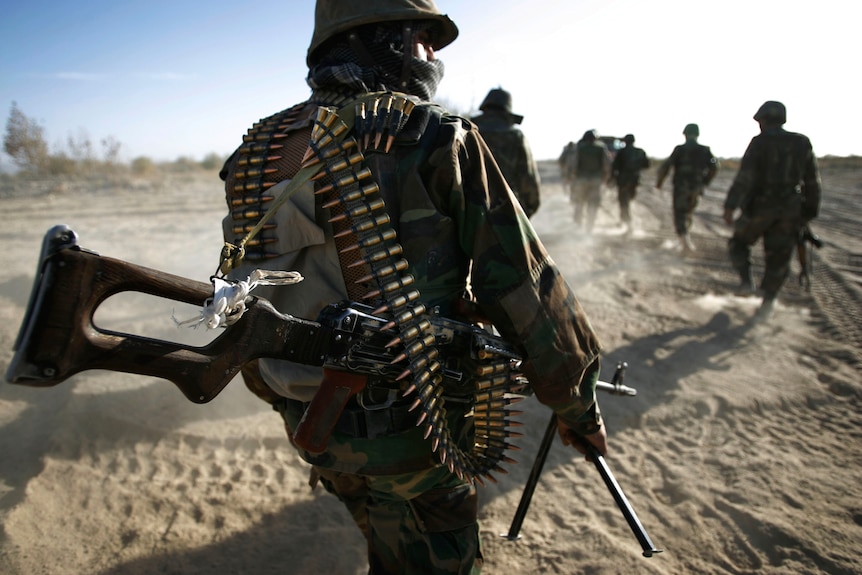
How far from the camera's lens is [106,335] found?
117 cm

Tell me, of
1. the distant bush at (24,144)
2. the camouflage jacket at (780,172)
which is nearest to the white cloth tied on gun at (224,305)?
the camouflage jacket at (780,172)

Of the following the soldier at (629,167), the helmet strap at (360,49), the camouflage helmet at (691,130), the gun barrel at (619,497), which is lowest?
the gun barrel at (619,497)

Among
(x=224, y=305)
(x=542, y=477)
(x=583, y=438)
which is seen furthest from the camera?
(x=542, y=477)

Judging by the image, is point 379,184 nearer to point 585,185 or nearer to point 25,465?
point 25,465

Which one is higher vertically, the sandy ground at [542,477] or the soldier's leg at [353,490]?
the soldier's leg at [353,490]

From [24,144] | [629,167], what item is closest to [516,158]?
[629,167]

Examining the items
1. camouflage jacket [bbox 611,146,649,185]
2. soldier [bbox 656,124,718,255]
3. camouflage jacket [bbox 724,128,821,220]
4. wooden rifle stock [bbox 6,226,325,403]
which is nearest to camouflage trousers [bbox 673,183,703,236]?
soldier [bbox 656,124,718,255]

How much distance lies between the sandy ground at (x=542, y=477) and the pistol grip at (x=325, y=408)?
142 cm

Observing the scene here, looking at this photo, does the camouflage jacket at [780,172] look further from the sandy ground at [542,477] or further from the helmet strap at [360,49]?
the helmet strap at [360,49]

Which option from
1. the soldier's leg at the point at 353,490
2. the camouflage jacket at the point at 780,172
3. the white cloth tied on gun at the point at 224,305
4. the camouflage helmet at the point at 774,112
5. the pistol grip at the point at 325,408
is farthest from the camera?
the camouflage helmet at the point at 774,112

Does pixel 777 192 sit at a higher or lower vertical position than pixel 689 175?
lower

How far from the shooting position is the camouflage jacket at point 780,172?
6176mm

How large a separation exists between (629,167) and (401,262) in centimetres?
1173

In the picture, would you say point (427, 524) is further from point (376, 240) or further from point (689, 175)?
point (689, 175)
